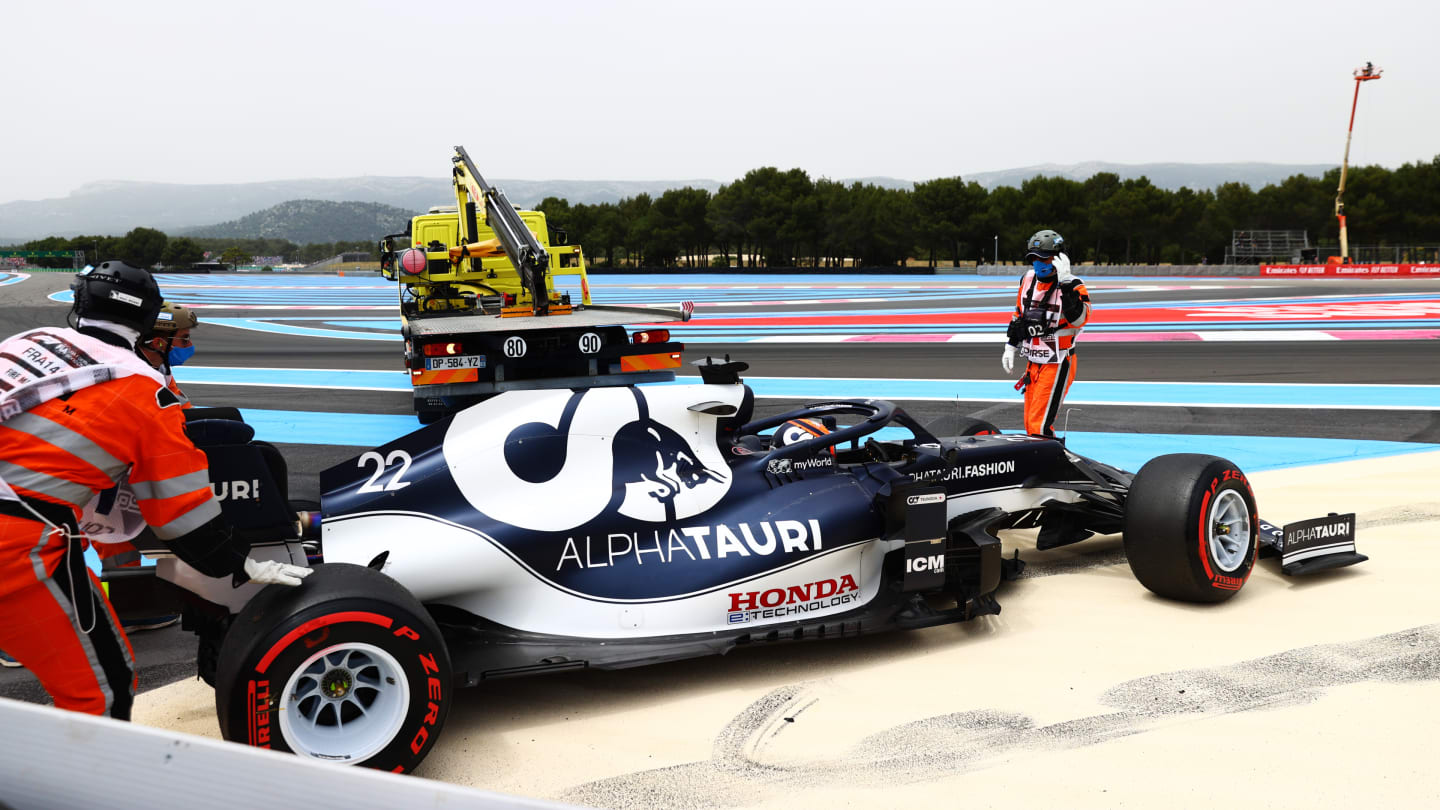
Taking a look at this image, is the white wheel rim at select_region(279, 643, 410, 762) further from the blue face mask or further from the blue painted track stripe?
the blue painted track stripe

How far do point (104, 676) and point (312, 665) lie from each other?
557 millimetres

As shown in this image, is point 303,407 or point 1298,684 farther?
point 303,407

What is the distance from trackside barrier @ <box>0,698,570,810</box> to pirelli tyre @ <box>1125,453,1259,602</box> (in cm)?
373

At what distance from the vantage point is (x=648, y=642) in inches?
151

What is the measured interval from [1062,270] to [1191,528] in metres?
3.30

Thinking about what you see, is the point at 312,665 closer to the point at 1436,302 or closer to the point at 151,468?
the point at 151,468

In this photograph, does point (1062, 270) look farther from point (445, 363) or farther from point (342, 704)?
point (342, 704)

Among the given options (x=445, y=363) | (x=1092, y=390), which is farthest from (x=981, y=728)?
(x=1092, y=390)

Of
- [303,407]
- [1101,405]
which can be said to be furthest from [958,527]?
[303,407]

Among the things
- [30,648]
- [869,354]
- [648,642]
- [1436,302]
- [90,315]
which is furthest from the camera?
[1436,302]

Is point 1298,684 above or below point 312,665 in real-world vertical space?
below

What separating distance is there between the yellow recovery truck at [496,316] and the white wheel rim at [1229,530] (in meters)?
5.73

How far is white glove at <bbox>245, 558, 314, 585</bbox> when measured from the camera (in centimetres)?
302

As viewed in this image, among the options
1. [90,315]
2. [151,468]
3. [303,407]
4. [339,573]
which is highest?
[90,315]
